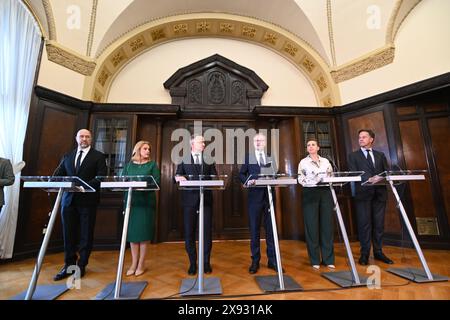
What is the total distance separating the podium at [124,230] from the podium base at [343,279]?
1619mm

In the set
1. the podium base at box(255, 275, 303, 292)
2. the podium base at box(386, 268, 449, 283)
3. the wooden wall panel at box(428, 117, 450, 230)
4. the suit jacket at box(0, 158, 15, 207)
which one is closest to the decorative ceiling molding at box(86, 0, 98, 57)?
the suit jacket at box(0, 158, 15, 207)

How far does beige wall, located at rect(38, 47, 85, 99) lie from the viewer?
3333 millimetres

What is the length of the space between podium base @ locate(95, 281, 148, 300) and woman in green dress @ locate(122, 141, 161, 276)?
0.94 ft

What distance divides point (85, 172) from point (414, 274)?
3.31 m

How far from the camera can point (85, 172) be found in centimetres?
220

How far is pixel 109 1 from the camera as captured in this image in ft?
12.3

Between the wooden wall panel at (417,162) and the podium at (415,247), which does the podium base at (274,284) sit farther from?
the wooden wall panel at (417,162)

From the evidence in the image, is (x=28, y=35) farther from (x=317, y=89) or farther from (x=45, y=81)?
(x=317, y=89)

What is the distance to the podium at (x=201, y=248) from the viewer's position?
5.30ft

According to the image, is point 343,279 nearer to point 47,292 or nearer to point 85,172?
point 47,292

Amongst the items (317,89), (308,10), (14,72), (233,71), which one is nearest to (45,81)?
(14,72)

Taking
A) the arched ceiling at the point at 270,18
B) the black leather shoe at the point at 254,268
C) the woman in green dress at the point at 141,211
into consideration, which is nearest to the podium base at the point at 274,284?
the black leather shoe at the point at 254,268

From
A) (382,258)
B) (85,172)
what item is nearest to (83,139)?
(85,172)
